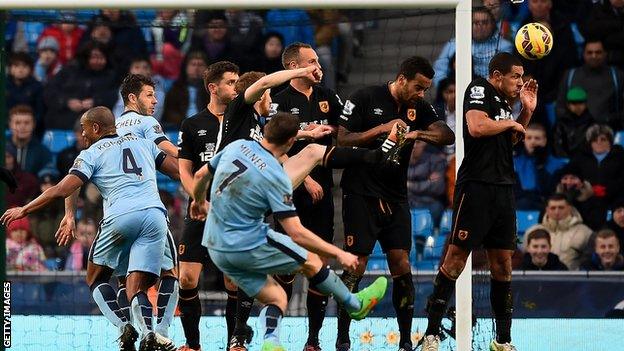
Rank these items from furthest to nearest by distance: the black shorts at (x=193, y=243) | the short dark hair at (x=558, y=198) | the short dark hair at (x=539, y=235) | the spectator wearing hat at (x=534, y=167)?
the spectator wearing hat at (x=534, y=167), the short dark hair at (x=558, y=198), the short dark hair at (x=539, y=235), the black shorts at (x=193, y=243)

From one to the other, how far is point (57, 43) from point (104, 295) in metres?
6.60

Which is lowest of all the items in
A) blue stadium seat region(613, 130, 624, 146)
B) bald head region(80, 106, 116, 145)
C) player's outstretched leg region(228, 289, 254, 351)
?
player's outstretched leg region(228, 289, 254, 351)

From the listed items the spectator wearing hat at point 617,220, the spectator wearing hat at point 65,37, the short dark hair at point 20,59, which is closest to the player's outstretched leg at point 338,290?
the spectator wearing hat at point 617,220

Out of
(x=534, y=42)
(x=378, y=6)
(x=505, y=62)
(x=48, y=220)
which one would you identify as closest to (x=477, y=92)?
(x=505, y=62)

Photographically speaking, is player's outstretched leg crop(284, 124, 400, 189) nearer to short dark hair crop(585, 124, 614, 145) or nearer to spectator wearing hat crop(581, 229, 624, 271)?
spectator wearing hat crop(581, 229, 624, 271)

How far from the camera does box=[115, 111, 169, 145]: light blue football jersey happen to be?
1045 centimetres

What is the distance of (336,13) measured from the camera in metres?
14.4

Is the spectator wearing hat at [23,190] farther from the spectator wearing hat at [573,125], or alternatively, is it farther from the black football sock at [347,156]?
the black football sock at [347,156]

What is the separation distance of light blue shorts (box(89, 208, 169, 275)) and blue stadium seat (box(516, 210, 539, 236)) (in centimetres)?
552

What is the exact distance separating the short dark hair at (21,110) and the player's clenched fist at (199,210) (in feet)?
19.6

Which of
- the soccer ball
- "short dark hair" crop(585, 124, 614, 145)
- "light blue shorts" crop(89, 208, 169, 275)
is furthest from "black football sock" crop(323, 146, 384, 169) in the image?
"short dark hair" crop(585, 124, 614, 145)

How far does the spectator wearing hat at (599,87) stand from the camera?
49.2 feet

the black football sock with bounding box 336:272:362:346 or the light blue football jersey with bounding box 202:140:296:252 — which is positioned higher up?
the light blue football jersey with bounding box 202:140:296:252

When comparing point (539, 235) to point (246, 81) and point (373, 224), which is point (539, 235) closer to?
point (373, 224)
